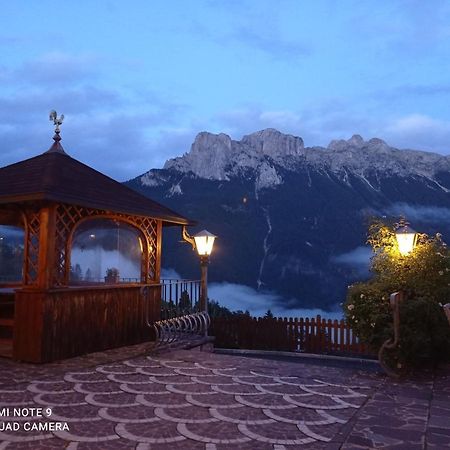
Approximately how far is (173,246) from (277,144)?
4126cm

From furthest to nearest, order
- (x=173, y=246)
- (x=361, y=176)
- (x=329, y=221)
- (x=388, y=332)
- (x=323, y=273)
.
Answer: (x=361, y=176), (x=329, y=221), (x=323, y=273), (x=173, y=246), (x=388, y=332)

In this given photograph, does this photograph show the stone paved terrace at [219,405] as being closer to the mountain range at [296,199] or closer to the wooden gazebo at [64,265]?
the wooden gazebo at [64,265]

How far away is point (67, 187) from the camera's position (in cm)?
712

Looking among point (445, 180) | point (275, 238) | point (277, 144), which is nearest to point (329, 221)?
point (275, 238)

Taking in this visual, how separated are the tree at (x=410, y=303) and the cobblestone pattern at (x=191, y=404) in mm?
700

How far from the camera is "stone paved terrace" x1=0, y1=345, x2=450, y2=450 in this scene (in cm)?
379

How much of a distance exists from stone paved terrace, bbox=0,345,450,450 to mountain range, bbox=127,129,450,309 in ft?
136

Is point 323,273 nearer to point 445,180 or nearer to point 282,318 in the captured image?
point 445,180

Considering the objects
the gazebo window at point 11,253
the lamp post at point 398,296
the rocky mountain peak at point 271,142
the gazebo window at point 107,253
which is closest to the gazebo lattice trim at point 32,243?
the gazebo window at point 107,253

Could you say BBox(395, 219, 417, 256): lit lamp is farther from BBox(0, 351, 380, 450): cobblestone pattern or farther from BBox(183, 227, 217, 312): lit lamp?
BBox(183, 227, 217, 312): lit lamp

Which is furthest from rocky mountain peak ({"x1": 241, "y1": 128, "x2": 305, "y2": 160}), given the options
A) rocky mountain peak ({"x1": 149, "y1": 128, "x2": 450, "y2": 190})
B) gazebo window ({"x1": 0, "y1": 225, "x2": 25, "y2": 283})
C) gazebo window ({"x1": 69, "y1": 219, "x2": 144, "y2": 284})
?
gazebo window ({"x1": 69, "y1": 219, "x2": 144, "y2": 284})

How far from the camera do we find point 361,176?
85875 mm

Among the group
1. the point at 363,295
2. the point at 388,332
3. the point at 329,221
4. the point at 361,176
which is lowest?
the point at 388,332

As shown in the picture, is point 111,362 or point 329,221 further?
point 329,221
